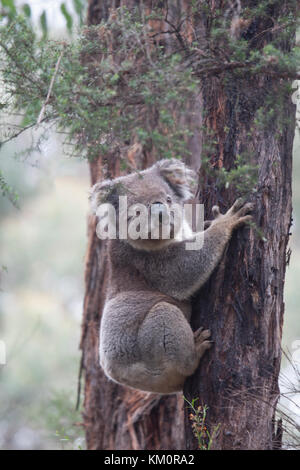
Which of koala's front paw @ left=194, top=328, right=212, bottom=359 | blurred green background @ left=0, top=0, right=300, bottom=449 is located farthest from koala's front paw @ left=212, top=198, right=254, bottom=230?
blurred green background @ left=0, top=0, right=300, bottom=449

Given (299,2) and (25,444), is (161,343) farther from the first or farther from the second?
(25,444)

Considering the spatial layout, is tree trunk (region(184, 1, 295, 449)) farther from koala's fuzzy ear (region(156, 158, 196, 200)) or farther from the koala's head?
koala's fuzzy ear (region(156, 158, 196, 200))

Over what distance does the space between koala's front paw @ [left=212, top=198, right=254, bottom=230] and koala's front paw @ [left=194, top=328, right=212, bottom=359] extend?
71 cm

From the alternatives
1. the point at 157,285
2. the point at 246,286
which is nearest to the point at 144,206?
the point at 157,285

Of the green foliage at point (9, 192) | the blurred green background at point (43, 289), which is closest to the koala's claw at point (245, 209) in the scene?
the green foliage at point (9, 192)

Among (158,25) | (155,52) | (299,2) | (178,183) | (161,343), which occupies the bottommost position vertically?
(161,343)

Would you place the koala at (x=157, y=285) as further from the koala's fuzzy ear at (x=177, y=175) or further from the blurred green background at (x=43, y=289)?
the blurred green background at (x=43, y=289)

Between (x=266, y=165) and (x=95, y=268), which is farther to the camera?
(x=95, y=268)

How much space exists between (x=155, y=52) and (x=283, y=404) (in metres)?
→ 2.27

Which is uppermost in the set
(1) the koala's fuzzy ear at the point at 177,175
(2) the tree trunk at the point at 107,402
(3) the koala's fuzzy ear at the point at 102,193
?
(1) the koala's fuzzy ear at the point at 177,175

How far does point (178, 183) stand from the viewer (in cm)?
429

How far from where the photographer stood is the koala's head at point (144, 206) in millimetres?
3830

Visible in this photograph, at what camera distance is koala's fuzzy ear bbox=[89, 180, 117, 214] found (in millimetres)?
3768
